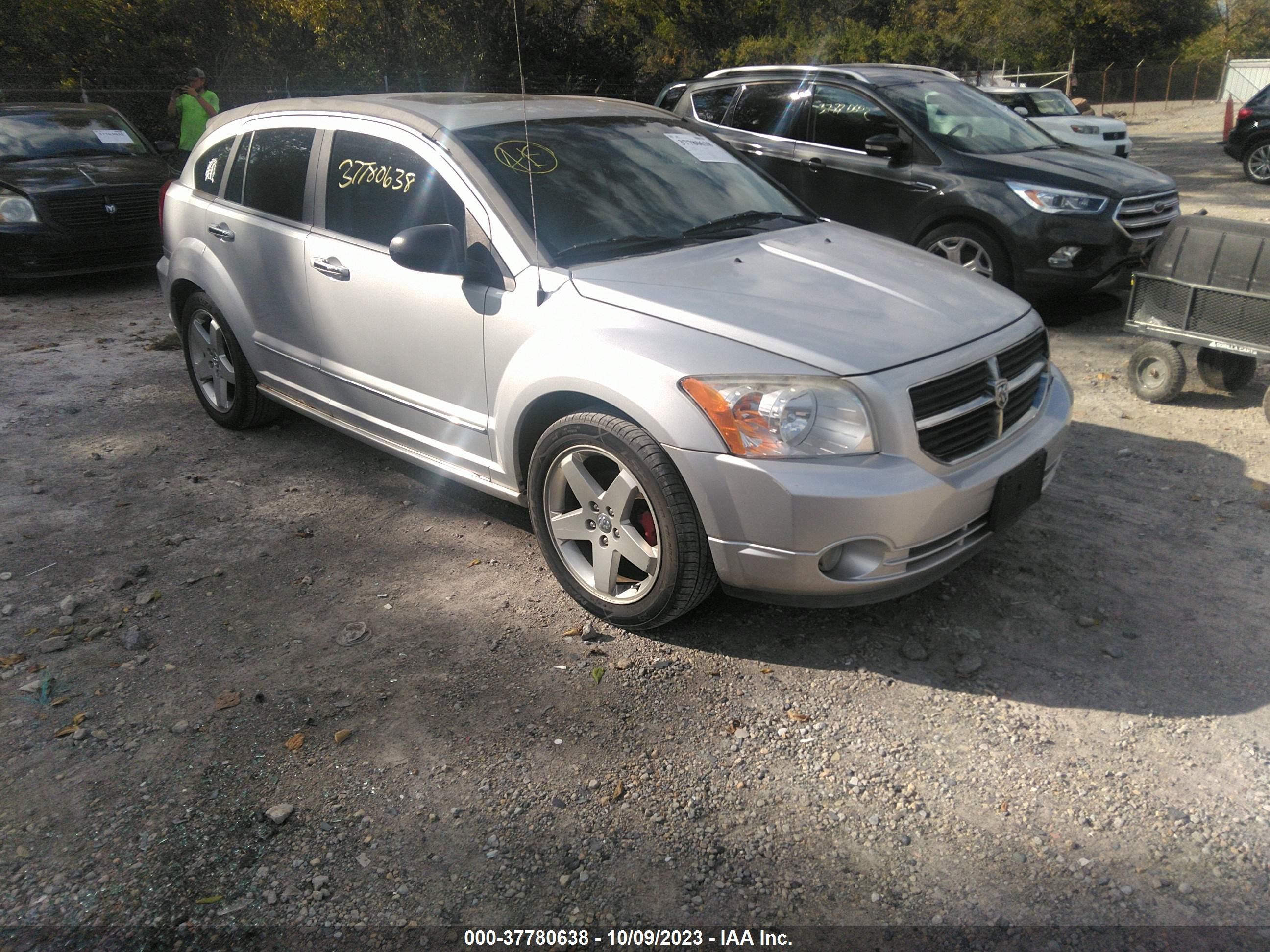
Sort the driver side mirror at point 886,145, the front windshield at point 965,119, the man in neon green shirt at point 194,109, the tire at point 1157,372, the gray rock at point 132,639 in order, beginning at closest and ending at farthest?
the gray rock at point 132,639 < the tire at point 1157,372 < the driver side mirror at point 886,145 < the front windshield at point 965,119 < the man in neon green shirt at point 194,109

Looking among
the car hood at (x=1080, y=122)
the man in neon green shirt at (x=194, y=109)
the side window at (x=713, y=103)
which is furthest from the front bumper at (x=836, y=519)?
the car hood at (x=1080, y=122)

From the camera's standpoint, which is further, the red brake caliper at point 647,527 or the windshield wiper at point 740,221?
the windshield wiper at point 740,221

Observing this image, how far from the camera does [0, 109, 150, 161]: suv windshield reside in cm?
952

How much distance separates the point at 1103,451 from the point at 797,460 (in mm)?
2754

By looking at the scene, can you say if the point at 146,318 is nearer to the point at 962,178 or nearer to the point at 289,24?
the point at 962,178

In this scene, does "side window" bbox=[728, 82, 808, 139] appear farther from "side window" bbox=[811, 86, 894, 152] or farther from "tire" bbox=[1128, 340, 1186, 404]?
"tire" bbox=[1128, 340, 1186, 404]

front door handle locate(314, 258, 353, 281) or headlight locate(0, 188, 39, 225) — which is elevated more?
front door handle locate(314, 258, 353, 281)

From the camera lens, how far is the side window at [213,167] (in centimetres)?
526

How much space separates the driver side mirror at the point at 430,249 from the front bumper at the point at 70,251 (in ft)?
21.9

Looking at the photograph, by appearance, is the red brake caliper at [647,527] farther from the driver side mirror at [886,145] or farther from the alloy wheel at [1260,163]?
the alloy wheel at [1260,163]

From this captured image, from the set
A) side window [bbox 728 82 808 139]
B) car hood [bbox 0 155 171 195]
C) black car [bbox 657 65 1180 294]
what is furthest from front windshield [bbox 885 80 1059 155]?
car hood [bbox 0 155 171 195]

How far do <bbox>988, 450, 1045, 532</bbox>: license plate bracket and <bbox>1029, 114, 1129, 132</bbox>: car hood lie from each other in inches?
612

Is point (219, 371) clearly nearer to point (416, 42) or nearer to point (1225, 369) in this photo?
point (1225, 369)

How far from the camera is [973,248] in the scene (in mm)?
7305
